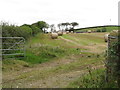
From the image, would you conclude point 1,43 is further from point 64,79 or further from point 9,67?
point 64,79

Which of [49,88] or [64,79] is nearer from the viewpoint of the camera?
[49,88]

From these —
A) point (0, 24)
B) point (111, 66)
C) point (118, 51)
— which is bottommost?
point (111, 66)

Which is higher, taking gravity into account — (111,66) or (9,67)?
(111,66)

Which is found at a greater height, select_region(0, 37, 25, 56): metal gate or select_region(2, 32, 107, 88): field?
select_region(0, 37, 25, 56): metal gate

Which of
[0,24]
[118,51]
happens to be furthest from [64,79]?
[0,24]

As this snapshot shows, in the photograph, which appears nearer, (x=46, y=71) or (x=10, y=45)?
(x=46, y=71)

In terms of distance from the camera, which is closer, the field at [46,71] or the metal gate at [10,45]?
the field at [46,71]

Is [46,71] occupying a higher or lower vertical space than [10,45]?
lower

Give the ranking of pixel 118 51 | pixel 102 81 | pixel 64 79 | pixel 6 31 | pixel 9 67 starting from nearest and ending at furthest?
pixel 118 51 → pixel 102 81 → pixel 64 79 → pixel 9 67 → pixel 6 31

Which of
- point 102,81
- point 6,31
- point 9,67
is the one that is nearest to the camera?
point 102,81

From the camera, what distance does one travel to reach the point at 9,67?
7.99 meters

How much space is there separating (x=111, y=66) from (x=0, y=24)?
876 centimetres

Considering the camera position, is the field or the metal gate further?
the metal gate

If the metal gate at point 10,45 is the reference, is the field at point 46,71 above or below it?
below
